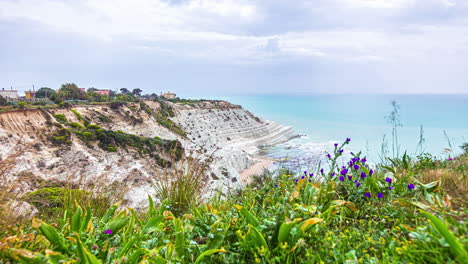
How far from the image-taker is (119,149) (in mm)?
19844

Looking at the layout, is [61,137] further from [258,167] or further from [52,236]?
[52,236]

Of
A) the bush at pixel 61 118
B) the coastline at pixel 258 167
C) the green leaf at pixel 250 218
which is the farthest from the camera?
the coastline at pixel 258 167

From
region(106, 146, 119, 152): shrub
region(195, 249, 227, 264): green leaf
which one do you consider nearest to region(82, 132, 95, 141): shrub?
region(106, 146, 119, 152): shrub

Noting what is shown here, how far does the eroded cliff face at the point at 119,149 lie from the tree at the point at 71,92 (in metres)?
11.0

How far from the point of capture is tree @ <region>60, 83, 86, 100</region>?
137ft

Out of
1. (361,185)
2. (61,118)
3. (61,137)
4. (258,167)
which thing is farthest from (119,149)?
(361,185)

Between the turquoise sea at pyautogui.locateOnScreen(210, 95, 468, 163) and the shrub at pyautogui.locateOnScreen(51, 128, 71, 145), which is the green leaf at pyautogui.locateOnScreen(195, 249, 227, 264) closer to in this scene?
the turquoise sea at pyautogui.locateOnScreen(210, 95, 468, 163)

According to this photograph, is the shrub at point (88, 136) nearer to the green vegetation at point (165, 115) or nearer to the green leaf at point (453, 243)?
the green vegetation at point (165, 115)

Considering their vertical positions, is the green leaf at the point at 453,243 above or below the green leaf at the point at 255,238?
above

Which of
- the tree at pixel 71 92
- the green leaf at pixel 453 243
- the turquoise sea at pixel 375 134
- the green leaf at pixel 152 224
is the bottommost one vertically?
the turquoise sea at pixel 375 134

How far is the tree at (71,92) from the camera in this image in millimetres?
41688

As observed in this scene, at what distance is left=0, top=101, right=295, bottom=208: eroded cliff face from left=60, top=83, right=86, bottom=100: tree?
36.0ft

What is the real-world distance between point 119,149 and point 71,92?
100ft

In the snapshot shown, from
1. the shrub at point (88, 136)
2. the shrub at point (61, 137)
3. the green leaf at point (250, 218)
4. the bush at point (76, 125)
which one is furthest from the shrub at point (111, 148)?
the green leaf at point (250, 218)
